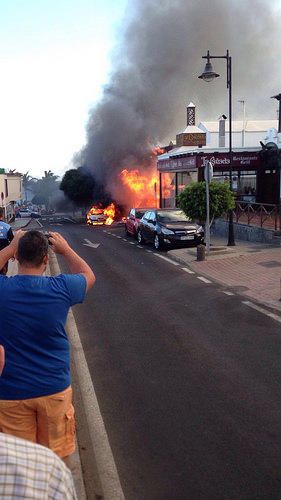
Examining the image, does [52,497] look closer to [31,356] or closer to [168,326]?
[31,356]

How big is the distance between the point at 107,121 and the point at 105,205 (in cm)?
855

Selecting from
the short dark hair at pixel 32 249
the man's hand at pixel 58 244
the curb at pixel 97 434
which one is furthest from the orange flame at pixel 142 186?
the short dark hair at pixel 32 249

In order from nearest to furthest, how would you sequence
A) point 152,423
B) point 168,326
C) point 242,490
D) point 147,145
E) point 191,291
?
point 242,490
point 152,423
point 168,326
point 191,291
point 147,145

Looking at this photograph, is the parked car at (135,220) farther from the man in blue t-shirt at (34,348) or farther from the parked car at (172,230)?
the man in blue t-shirt at (34,348)

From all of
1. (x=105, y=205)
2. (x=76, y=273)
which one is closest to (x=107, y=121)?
(x=105, y=205)

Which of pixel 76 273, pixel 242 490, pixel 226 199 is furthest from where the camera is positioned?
pixel 226 199

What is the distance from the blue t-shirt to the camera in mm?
2795

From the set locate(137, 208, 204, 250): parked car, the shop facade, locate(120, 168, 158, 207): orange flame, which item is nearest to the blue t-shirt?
locate(137, 208, 204, 250): parked car

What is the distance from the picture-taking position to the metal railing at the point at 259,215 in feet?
57.0

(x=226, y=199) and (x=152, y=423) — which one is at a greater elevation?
(x=226, y=199)

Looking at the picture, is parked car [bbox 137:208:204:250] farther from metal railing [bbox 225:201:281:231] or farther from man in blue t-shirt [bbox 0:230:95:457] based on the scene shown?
man in blue t-shirt [bbox 0:230:95:457]

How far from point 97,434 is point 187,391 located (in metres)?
1.26

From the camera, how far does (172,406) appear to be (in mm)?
4996

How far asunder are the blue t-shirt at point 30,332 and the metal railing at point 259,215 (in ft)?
49.2
